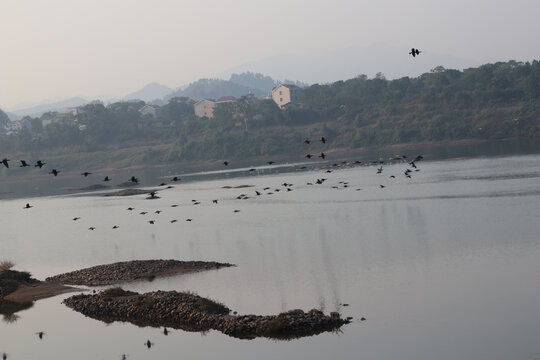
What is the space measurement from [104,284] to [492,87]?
13611 cm

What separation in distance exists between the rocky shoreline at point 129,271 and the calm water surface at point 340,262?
6.61ft

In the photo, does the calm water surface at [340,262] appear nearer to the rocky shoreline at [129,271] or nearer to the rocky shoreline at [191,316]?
the rocky shoreline at [191,316]

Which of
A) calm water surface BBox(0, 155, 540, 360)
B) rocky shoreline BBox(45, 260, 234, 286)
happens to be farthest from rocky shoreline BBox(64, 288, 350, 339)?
rocky shoreline BBox(45, 260, 234, 286)

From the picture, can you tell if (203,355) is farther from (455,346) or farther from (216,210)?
(216,210)

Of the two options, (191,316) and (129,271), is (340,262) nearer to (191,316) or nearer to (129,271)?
(191,316)

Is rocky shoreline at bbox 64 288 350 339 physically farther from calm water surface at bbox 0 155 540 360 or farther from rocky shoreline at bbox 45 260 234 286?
rocky shoreline at bbox 45 260 234 286

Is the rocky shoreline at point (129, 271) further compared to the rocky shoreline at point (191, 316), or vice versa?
the rocky shoreline at point (129, 271)

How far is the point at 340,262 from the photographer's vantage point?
158ft

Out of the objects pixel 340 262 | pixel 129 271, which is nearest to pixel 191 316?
pixel 340 262

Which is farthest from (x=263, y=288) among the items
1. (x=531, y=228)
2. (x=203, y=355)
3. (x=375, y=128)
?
(x=375, y=128)

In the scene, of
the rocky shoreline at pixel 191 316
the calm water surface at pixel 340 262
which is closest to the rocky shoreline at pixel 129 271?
the calm water surface at pixel 340 262

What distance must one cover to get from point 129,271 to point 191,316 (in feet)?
50.9

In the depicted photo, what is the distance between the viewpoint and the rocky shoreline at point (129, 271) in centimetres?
4919

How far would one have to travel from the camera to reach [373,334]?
32.2 metres
